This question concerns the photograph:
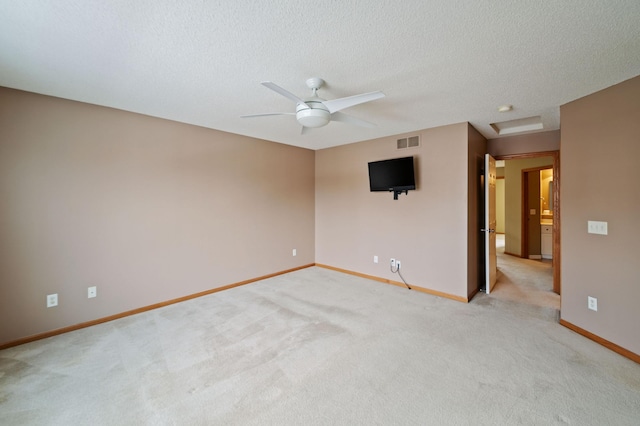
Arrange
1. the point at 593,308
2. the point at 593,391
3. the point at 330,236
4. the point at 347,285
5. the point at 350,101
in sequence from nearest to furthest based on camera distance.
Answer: the point at 593,391
the point at 350,101
the point at 593,308
the point at 347,285
the point at 330,236

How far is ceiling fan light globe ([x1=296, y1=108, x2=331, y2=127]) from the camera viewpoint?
2.22m

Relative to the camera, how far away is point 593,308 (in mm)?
2578

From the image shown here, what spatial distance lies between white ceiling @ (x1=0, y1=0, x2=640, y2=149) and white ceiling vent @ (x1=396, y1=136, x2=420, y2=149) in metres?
1.00

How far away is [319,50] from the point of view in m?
1.87

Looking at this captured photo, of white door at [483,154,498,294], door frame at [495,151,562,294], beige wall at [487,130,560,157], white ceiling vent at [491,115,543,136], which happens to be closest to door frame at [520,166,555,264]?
door frame at [495,151,562,294]

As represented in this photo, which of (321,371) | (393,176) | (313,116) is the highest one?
(313,116)

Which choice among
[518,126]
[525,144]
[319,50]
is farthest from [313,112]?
[525,144]

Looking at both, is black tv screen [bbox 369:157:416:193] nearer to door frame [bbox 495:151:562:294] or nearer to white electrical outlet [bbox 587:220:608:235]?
door frame [bbox 495:151:562:294]

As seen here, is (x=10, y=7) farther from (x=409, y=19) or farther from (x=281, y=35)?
(x=409, y=19)

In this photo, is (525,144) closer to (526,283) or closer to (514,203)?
(526,283)

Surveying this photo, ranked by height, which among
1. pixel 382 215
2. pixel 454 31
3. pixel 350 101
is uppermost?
pixel 454 31

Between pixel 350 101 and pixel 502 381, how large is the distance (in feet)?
8.07

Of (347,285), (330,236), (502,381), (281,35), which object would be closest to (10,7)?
(281,35)

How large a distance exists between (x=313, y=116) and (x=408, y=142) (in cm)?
233
